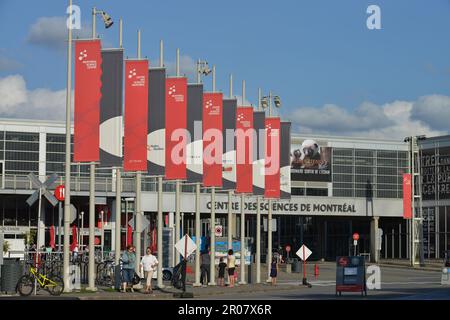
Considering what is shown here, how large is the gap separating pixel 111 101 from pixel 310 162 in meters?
58.9

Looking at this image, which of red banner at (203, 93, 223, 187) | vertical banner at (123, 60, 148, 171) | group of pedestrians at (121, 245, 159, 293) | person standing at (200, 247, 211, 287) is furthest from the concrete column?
vertical banner at (123, 60, 148, 171)

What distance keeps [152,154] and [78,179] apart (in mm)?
35668

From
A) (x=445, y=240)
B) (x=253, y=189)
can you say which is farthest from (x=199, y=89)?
(x=445, y=240)

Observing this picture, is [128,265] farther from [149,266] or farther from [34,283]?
[34,283]

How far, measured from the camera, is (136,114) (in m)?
40.9

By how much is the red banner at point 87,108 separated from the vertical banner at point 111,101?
A: 0.23 meters

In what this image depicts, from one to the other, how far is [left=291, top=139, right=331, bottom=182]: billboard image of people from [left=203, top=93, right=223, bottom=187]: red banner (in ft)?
160

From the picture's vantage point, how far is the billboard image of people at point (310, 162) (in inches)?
3752

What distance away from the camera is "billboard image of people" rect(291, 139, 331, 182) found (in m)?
95.3

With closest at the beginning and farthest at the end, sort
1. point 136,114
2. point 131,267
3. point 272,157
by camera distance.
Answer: point 131,267 → point 136,114 → point 272,157

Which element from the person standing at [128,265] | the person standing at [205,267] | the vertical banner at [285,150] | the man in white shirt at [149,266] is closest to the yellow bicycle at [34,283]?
the person standing at [128,265]

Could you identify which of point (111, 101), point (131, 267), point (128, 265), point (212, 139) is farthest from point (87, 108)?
point (212, 139)

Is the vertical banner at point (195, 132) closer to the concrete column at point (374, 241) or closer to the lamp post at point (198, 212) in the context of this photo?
the lamp post at point (198, 212)
